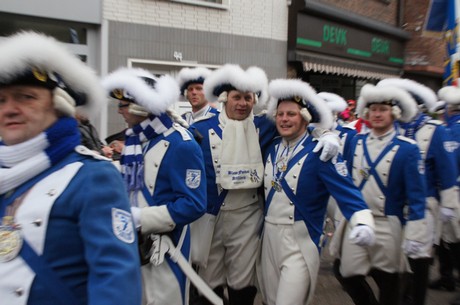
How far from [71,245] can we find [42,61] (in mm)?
650

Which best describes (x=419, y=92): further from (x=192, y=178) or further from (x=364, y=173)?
(x=192, y=178)

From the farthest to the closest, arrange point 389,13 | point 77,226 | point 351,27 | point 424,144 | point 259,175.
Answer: point 389,13, point 351,27, point 424,144, point 259,175, point 77,226

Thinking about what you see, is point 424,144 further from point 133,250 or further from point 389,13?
point 389,13

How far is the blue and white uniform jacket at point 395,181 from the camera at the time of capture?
3832mm

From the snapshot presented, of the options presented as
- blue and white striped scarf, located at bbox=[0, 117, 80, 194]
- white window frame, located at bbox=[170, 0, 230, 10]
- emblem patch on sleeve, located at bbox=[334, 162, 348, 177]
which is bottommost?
emblem patch on sleeve, located at bbox=[334, 162, 348, 177]

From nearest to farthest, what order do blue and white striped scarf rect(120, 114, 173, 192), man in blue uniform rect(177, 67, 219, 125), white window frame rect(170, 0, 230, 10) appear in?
blue and white striped scarf rect(120, 114, 173, 192)
man in blue uniform rect(177, 67, 219, 125)
white window frame rect(170, 0, 230, 10)

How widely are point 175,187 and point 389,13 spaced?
15290mm

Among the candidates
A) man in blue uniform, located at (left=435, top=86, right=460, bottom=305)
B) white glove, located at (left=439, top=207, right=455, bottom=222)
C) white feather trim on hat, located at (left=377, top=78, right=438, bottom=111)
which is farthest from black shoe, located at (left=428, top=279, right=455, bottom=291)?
white feather trim on hat, located at (left=377, top=78, right=438, bottom=111)

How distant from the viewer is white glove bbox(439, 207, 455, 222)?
4898 millimetres

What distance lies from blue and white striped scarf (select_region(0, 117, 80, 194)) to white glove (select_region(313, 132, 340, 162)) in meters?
2.05

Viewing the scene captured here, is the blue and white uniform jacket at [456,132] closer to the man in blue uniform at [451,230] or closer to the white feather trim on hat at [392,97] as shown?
the man in blue uniform at [451,230]

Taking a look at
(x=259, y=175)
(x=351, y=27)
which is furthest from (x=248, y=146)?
(x=351, y=27)

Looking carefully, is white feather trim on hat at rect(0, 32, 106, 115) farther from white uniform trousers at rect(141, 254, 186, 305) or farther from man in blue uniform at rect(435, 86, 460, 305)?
man in blue uniform at rect(435, 86, 460, 305)

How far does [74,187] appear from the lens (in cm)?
166
